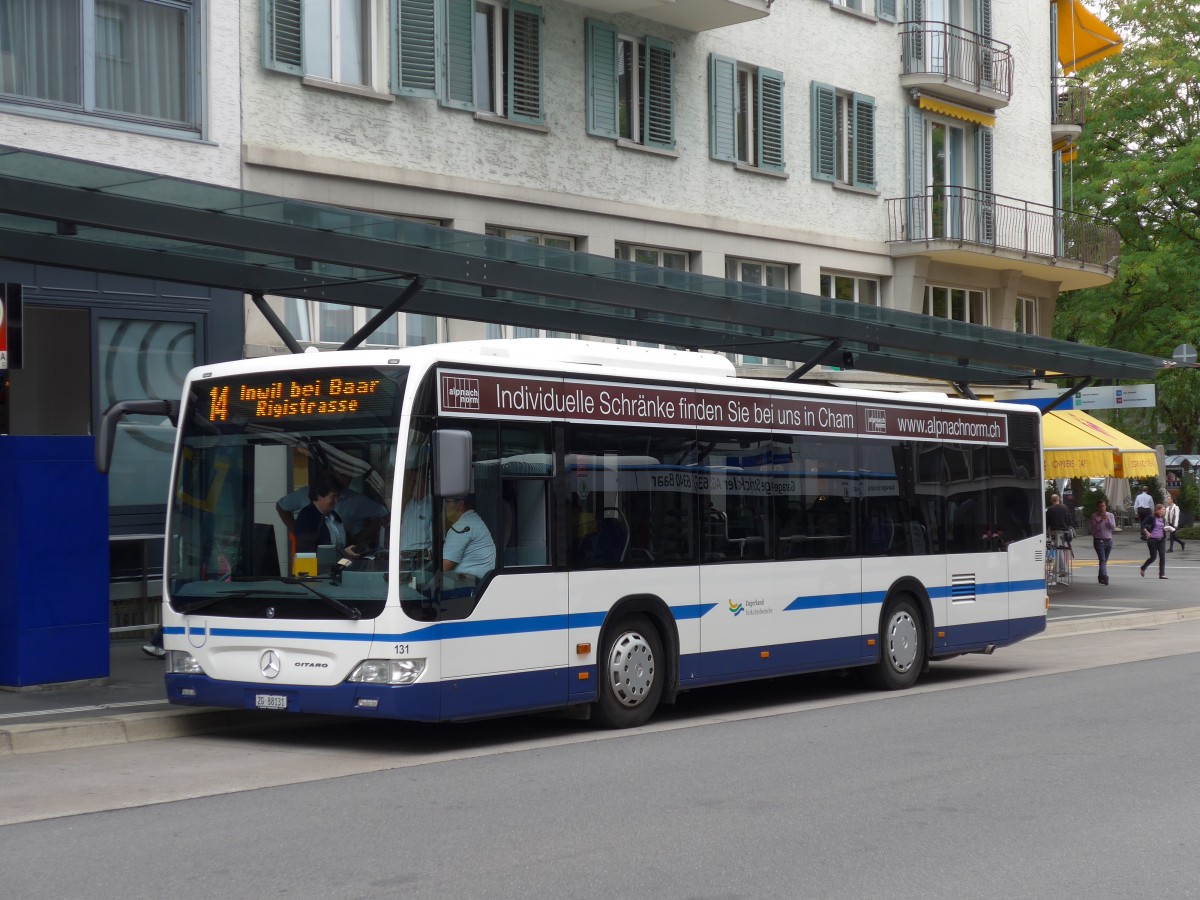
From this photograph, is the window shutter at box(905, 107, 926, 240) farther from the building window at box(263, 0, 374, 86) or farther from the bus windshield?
the bus windshield

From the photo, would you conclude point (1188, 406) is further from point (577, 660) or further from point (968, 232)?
point (577, 660)

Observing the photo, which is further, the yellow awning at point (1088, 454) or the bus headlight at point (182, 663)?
the yellow awning at point (1088, 454)

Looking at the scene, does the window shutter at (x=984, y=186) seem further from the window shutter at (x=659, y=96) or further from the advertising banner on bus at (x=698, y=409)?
the advertising banner on bus at (x=698, y=409)

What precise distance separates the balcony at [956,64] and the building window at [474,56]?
407 inches

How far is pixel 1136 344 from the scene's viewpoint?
151 ft

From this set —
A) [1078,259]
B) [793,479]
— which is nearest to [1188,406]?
[1078,259]

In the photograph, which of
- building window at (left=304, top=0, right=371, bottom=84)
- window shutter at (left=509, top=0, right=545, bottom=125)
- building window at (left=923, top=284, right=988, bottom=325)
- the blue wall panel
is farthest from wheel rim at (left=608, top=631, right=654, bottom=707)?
building window at (left=923, top=284, right=988, bottom=325)

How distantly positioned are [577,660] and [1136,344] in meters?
38.4

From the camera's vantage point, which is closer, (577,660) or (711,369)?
(577,660)

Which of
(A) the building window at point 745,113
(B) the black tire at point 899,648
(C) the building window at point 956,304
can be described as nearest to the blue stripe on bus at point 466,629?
(B) the black tire at point 899,648

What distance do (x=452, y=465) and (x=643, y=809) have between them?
2.75m

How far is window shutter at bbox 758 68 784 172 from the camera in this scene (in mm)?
A: 27156

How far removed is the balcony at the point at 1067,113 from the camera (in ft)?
118

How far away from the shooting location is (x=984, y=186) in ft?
107
